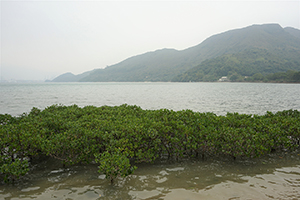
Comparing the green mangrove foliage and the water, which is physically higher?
the green mangrove foliage

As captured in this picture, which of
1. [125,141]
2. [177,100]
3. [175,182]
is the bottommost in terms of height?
[177,100]

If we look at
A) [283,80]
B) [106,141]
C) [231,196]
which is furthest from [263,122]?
[283,80]

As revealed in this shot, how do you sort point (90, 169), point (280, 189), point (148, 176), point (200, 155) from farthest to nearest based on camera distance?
point (200, 155), point (90, 169), point (148, 176), point (280, 189)

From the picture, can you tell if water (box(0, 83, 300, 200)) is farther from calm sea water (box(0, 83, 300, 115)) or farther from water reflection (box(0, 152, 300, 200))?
calm sea water (box(0, 83, 300, 115))

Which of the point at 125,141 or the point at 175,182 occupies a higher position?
the point at 125,141

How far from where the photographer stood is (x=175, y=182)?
237 inches

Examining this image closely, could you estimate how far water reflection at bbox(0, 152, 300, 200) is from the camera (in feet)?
17.4

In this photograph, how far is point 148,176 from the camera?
644 centimetres

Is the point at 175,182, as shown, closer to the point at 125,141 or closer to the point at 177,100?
the point at 125,141

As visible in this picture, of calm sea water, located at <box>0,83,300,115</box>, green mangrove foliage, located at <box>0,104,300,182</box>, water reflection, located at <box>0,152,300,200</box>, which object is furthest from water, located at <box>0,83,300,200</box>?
calm sea water, located at <box>0,83,300,115</box>

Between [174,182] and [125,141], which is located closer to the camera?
[174,182]

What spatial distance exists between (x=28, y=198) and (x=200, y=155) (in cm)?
616

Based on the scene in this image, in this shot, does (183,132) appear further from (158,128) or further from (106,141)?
(106,141)

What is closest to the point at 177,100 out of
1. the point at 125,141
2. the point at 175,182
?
the point at 125,141
